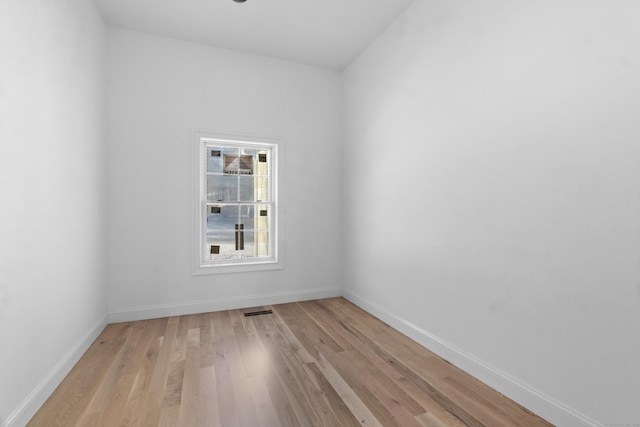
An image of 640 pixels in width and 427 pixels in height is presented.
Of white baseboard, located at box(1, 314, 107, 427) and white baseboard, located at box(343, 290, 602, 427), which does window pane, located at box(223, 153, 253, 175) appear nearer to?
white baseboard, located at box(1, 314, 107, 427)

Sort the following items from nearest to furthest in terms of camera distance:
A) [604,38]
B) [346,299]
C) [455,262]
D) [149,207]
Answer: [604,38]
[455,262]
[149,207]
[346,299]

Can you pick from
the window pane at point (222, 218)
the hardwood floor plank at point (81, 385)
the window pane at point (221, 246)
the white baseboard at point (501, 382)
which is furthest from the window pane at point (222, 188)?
the white baseboard at point (501, 382)

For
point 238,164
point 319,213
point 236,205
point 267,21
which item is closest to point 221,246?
point 236,205

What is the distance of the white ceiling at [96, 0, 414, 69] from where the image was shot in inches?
114

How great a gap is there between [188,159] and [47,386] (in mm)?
2316

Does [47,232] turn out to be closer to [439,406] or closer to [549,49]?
[439,406]

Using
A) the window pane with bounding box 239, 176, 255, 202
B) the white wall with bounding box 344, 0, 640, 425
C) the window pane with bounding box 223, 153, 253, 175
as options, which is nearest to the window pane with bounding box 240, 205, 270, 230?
the window pane with bounding box 239, 176, 255, 202

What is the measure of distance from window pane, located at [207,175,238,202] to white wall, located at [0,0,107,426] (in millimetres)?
1149

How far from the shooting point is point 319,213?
13.4 ft

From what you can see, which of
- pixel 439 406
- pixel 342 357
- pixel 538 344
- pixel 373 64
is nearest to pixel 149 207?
pixel 342 357

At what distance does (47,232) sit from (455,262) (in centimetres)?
291

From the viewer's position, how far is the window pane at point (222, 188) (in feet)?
12.3

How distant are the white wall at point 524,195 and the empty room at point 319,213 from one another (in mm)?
13

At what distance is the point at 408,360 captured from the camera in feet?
8.02
